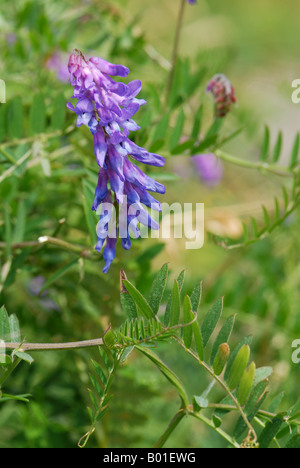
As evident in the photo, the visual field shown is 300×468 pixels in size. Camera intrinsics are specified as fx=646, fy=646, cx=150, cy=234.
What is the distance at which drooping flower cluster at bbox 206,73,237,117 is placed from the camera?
1093mm

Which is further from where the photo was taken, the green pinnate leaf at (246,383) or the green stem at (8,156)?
the green stem at (8,156)

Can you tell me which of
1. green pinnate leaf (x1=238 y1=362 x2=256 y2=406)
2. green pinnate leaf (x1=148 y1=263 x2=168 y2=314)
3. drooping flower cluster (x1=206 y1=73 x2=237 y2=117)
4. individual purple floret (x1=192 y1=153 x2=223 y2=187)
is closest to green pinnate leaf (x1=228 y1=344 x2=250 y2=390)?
green pinnate leaf (x1=238 y1=362 x2=256 y2=406)

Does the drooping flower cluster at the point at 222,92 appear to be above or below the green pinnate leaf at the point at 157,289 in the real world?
above

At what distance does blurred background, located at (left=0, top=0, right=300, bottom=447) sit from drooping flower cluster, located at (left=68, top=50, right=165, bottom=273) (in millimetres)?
196

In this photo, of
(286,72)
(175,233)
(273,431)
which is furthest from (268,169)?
(286,72)

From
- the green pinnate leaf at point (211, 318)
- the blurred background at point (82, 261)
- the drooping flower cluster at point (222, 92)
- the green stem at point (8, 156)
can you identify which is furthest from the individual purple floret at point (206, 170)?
the green pinnate leaf at point (211, 318)

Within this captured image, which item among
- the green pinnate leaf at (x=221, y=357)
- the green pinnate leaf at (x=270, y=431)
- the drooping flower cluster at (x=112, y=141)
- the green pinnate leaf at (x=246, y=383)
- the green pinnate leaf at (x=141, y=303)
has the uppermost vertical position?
the drooping flower cluster at (x=112, y=141)

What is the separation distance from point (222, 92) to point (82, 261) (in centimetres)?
38

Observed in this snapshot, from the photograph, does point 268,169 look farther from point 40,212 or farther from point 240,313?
point 40,212

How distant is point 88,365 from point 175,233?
0.32m

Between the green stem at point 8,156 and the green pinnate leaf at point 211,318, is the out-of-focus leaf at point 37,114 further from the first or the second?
the green pinnate leaf at point 211,318

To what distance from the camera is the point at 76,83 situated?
0.70 metres

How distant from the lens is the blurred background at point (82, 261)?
3.73ft

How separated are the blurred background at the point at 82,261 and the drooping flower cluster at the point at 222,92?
0.13 metres
